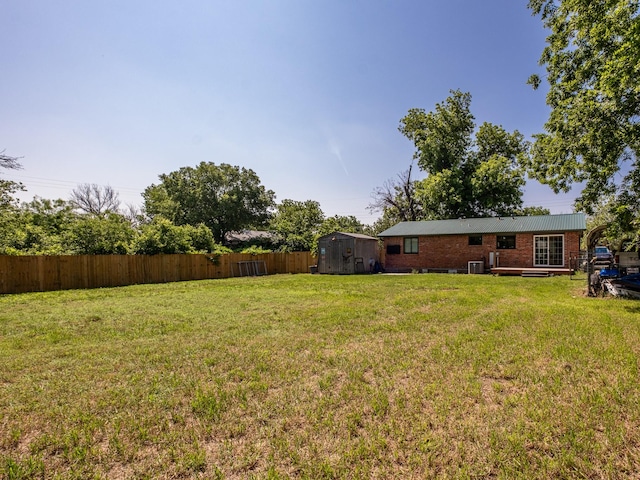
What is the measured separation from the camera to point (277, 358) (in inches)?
159

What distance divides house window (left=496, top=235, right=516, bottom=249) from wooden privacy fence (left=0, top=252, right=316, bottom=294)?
1251cm

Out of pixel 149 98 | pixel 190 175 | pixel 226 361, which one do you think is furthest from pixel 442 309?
pixel 190 175

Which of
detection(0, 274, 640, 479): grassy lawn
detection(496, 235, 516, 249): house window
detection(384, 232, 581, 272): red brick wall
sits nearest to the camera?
detection(0, 274, 640, 479): grassy lawn

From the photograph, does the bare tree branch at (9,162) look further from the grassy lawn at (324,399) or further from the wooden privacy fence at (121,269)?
the grassy lawn at (324,399)

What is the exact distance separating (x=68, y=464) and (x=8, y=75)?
13881 millimetres

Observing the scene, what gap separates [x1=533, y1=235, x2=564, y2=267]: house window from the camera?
1748 cm

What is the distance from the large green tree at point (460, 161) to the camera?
985 inches

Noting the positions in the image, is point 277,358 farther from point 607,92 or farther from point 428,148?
point 428,148

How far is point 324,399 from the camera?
294cm

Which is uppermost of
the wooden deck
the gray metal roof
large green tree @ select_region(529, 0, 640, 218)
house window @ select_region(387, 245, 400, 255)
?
large green tree @ select_region(529, 0, 640, 218)

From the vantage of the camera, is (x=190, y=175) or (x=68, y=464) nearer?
(x=68, y=464)

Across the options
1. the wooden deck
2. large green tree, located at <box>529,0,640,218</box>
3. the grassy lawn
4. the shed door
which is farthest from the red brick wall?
the grassy lawn

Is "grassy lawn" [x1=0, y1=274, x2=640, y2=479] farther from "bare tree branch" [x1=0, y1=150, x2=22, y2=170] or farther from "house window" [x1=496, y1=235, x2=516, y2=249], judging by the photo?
"house window" [x1=496, y1=235, x2=516, y2=249]

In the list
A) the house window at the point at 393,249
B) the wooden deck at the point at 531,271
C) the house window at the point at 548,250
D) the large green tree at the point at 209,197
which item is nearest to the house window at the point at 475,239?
the wooden deck at the point at 531,271
